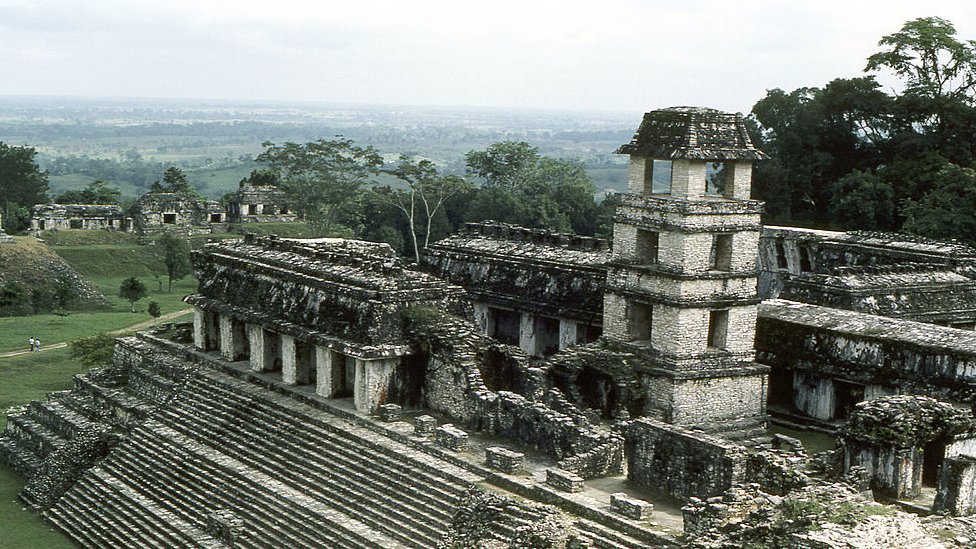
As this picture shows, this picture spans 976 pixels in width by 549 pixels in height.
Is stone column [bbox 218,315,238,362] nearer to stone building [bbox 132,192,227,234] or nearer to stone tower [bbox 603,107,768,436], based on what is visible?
stone tower [bbox 603,107,768,436]

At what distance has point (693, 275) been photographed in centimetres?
2150

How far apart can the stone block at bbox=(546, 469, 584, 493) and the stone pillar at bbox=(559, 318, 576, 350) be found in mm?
8715

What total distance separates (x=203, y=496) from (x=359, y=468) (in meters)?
3.58

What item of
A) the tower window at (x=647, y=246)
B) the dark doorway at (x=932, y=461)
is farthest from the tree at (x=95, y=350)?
the dark doorway at (x=932, y=461)

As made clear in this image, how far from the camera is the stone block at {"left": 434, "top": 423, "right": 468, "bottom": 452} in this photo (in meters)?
20.1

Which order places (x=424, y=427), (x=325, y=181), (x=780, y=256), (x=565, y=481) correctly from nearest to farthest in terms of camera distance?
(x=565, y=481) < (x=424, y=427) < (x=780, y=256) < (x=325, y=181)

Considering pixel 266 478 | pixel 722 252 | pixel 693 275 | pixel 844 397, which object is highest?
pixel 722 252

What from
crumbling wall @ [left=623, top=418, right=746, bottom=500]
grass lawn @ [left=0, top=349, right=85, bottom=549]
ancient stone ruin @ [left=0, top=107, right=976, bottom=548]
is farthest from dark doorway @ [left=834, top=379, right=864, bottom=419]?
grass lawn @ [left=0, top=349, right=85, bottom=549]

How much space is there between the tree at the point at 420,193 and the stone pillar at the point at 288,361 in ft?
103

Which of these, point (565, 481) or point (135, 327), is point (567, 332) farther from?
point (135, 327)

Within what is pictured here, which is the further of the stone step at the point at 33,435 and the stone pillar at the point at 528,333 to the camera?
the stone pillar at the point at 528,333

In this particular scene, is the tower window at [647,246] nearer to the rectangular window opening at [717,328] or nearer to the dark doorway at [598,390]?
the rectangular window opening at [717,328]

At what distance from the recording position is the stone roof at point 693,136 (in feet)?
72.1

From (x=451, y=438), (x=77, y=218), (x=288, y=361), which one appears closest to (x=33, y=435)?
(x=288, y=361)
